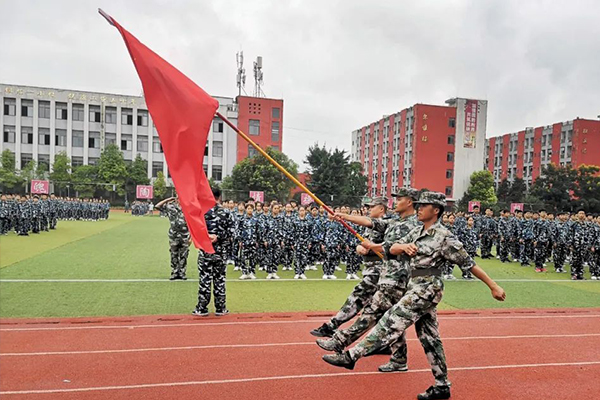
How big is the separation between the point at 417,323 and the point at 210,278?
12.1ft

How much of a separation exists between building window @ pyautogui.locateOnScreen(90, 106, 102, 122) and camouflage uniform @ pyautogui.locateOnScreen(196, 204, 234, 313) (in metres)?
48.9

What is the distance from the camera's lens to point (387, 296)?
15.4ft

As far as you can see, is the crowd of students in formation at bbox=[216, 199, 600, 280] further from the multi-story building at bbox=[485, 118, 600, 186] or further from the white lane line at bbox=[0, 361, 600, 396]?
the multi-story building at bbox=[485, 118, 600, 186]

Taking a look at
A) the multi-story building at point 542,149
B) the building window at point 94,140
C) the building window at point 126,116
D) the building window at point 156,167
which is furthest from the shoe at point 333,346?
the building window at point 94,140

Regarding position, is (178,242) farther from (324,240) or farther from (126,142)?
(126,142)

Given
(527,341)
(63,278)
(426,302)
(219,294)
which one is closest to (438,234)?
(426,302)

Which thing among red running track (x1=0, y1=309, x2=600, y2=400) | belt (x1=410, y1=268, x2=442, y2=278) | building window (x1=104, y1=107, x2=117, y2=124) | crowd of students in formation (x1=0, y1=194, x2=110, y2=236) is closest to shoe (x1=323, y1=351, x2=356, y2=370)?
red running track (x1=0, y1=309, x2=600, y2=400)

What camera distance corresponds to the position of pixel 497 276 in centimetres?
1194

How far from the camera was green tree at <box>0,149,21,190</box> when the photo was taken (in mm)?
41031

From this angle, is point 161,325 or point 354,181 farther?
point 354,181

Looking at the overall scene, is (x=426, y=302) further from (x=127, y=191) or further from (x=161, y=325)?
(x=127, y=191)

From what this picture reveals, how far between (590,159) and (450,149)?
17.2 m

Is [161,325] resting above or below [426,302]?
below

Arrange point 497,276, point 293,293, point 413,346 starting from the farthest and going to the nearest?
point 497,276 < point 293,293 < point 413,346
